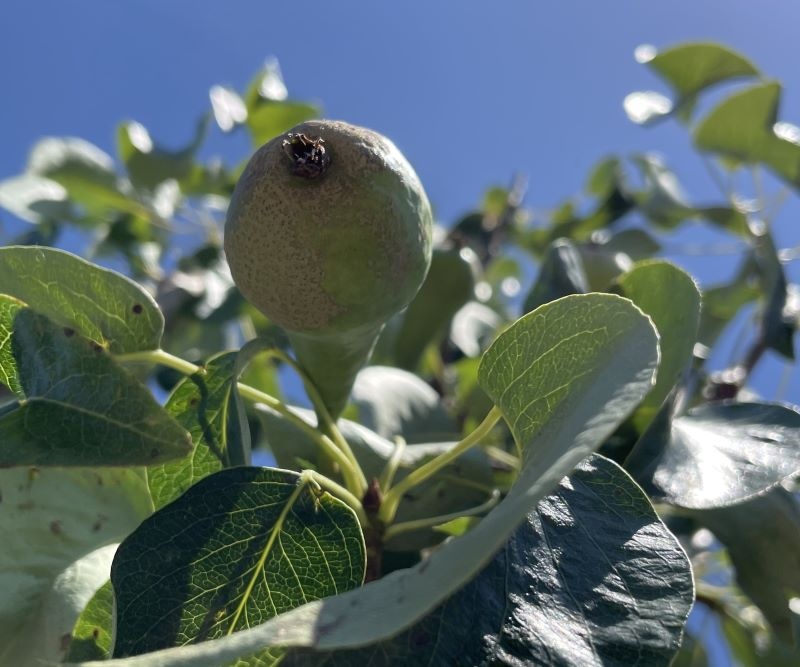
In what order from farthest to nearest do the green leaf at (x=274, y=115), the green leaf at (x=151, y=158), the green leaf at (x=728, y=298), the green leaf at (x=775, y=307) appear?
1. the green leaf at (x=151, y=158)
2. the green leaf at (x=274, y=115)
3. the green leaf at (x=728, y=298)
4. the green leaf at (x=775, y=307)

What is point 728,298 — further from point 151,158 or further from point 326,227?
point 151,158

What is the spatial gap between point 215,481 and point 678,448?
1.27 ft

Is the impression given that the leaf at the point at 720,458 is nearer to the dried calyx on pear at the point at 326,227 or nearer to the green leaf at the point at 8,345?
the dried calyx on pear at the point at 326,227

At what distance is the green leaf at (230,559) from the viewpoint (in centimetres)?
51

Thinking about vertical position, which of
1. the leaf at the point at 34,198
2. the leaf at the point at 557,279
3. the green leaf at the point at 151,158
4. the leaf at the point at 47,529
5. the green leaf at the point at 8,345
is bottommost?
the leaf at the point at 34,198

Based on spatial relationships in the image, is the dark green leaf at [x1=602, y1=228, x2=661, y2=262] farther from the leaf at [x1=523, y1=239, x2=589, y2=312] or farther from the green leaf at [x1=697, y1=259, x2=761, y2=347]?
the leaf at [x1=523, y1=239, x2=589, y2=312]

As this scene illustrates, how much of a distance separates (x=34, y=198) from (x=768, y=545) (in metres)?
1.75

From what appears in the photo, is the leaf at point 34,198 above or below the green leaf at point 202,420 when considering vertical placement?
below

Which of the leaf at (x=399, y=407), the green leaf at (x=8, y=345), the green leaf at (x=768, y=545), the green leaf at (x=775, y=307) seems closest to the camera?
the green leaf at (x=8, y=345)

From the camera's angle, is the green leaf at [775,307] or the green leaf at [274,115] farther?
the green leaf at [274,115]

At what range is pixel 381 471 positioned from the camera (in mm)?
769

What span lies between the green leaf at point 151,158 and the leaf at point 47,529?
1.33 meters

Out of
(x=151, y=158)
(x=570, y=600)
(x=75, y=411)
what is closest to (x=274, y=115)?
(x=151, y=158)

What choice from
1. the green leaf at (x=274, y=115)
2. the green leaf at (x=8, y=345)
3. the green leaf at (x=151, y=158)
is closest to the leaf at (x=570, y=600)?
the green leaf at (x=8, y=345)
